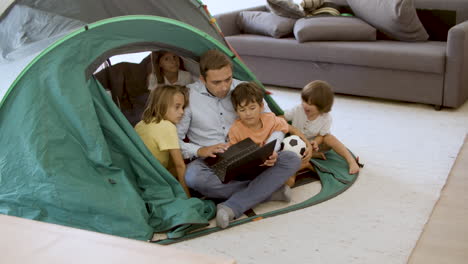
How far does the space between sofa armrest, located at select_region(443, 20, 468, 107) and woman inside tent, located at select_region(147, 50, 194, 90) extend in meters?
1.75

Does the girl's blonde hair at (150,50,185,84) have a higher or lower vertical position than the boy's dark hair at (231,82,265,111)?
higher

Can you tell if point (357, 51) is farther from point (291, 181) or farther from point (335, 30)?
point (291, 181)

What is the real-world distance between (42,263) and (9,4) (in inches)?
79.8

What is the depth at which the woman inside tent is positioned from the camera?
3314 mm

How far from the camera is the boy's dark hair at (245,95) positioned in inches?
114

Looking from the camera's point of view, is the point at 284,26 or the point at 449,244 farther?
the point at 284,26

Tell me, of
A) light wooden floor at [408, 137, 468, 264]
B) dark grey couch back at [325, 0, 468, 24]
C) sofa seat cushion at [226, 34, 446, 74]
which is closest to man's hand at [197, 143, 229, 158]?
light wooden floor at [408, 137, 468, 264]

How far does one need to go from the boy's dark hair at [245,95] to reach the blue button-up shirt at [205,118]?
9cm

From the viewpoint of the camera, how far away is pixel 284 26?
4.66m

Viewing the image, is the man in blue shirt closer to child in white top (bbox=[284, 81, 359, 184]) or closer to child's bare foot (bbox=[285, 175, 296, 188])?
child's bare foot (bbox=[285, 175, 296, 188])

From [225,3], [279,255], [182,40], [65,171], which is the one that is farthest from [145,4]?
[225,3]

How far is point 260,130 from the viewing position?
9.91 feet

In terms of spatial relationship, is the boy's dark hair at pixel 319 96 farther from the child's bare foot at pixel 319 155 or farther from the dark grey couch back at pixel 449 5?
the dark grey couch back at pixel 449 5

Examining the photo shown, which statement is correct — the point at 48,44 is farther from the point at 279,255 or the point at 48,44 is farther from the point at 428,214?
the point at 428,214
